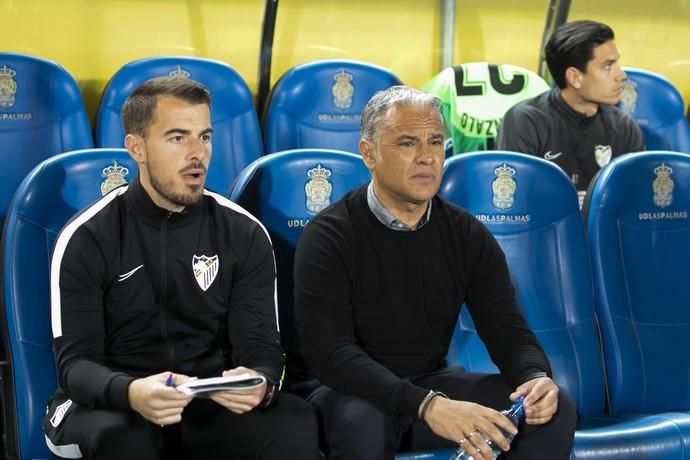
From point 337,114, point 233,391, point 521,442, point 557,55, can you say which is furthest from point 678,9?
point 233,391

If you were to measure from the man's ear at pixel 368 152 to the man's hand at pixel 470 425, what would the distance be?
0.66 m

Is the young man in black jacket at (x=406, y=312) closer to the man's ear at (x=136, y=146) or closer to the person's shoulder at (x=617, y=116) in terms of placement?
the man's ear at (x=136, y=146)

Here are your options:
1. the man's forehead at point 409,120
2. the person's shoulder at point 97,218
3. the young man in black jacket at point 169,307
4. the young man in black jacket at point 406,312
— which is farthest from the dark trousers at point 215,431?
the man's forehead at point 409,120

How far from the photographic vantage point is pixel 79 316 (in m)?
2.12

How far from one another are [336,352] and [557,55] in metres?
2.17

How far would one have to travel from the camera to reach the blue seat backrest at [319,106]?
3.82 metres

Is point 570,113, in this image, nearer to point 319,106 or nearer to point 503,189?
point 319,106

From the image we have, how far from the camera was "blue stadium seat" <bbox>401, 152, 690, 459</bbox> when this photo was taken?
9.00 ft

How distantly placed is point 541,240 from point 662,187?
415 mm

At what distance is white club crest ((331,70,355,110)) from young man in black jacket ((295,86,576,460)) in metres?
1.37

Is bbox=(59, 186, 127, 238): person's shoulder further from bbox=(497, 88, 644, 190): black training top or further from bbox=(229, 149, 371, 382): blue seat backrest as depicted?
bbox=(497, 88, 644, 190): black training top

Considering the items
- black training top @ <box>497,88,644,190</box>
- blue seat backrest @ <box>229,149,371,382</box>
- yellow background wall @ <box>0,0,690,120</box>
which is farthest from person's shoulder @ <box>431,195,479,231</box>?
yellow background wall @ <box>0,0,690,120</box>

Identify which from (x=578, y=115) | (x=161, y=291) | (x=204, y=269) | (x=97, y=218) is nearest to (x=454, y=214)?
(x=204, y=269)

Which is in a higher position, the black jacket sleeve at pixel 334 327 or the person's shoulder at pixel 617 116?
the person's shoulder at pixel 617 116
